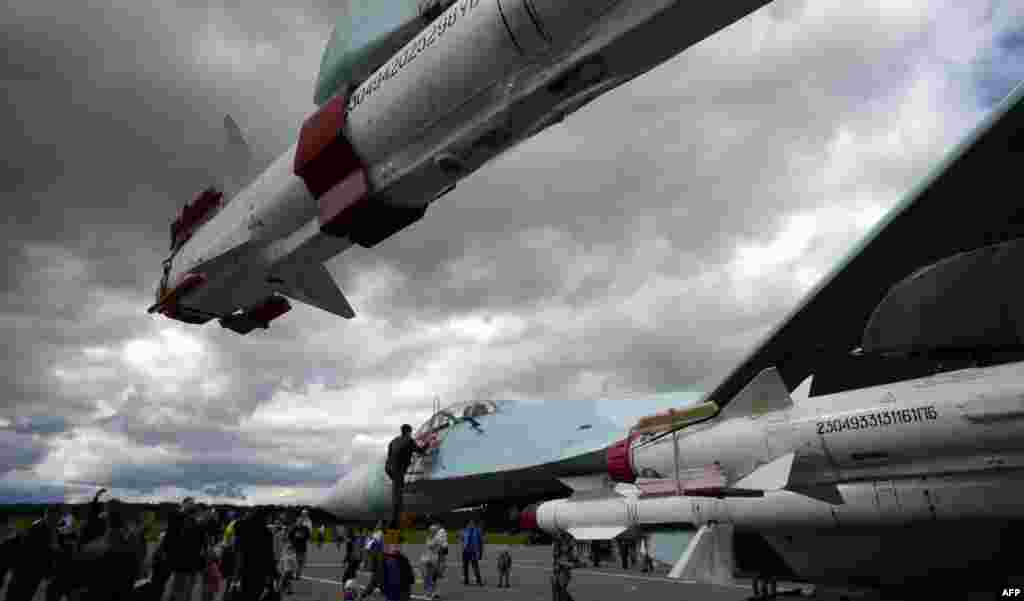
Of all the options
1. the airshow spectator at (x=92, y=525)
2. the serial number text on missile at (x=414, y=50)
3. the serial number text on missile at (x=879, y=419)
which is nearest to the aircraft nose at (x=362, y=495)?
the airshow spectator at (x=92, y=525)

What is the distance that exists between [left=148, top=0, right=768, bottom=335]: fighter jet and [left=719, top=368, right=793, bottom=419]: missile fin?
4374 millimetres

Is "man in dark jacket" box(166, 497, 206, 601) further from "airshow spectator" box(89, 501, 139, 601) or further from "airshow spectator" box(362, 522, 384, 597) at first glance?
"airshow spectator" box(362, 522, 384, 597)

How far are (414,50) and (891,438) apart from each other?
706 cm

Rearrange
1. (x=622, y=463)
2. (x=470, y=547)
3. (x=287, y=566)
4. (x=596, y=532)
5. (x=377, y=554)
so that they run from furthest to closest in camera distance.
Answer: (x=470, y=547) → (x=287, y=566) → (x=596, y=532) → (x=622, y=463) → (x=377, y=554)

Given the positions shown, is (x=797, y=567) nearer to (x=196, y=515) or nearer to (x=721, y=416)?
(x=721, y=416)

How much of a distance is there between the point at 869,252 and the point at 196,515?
9227 millimetres

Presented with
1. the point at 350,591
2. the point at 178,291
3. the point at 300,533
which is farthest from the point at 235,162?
the point at 350,591

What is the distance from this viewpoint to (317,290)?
11273mm

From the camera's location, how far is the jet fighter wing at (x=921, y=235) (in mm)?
7272

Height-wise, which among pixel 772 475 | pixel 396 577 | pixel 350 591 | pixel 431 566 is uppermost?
pixel 772 475

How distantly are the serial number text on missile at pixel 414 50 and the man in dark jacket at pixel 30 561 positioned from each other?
605 cm

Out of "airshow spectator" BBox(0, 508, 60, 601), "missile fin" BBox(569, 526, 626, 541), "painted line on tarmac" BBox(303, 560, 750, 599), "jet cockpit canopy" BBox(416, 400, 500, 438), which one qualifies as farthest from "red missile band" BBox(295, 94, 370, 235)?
"jet cockpit canopy" BBox(416, 400, 500, 438)

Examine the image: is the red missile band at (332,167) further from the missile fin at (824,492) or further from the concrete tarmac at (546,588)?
the missile fin at (824,492)

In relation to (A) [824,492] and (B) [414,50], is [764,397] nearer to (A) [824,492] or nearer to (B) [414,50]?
(A) [824,492]
